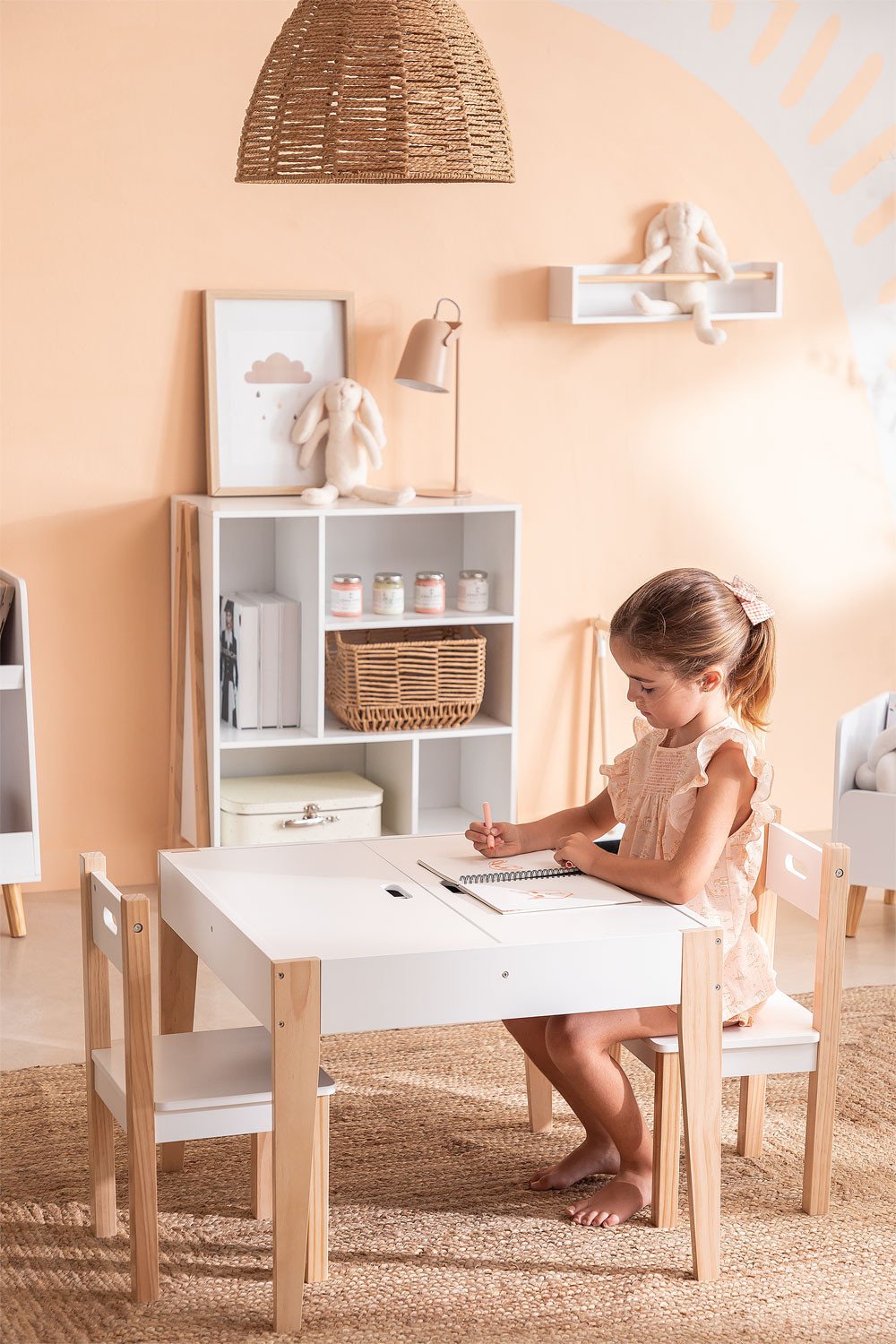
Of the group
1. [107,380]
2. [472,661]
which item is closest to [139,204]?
[107,380]

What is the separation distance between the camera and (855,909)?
3686mm

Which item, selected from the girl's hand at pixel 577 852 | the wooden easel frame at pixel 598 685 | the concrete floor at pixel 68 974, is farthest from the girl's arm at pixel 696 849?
the wooden easel frame at pixel 598 685

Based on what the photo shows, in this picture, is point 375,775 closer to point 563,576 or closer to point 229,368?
point 563,576

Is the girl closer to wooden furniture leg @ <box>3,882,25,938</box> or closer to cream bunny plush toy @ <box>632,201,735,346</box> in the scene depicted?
wooden furniture leg @ <box>3,882,25,938</box>

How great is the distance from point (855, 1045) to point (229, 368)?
6.79 ft

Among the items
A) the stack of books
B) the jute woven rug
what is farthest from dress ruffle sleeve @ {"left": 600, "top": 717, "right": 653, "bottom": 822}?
the stack of books

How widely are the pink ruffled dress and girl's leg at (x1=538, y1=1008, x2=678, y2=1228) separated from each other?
0.41ft

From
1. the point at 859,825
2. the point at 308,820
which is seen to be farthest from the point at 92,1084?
the point at 859,825

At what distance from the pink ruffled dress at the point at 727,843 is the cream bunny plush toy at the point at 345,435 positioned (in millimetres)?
1600

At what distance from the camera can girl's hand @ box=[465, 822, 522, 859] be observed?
237 cm

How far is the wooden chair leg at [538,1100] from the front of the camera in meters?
2.61

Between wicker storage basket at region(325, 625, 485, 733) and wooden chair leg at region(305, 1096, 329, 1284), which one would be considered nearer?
wooden chair leg at region(305, 1096, 329, 1284)

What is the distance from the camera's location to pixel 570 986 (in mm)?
1989

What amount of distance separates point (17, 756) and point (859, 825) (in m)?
1.87
